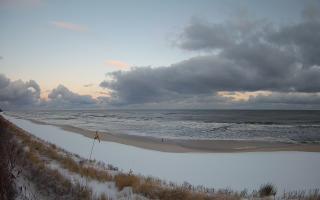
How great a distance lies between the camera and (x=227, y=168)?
14531mm

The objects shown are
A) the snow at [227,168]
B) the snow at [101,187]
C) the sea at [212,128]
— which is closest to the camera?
the snow at [101,187]

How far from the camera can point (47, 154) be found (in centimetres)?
1296

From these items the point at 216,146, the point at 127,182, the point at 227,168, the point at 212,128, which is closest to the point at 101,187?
the point at 127,182

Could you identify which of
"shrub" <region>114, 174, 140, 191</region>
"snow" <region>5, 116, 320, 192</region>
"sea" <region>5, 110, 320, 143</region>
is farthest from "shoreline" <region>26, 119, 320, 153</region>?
"shrub" <region>114, 174, 140, 191</region>

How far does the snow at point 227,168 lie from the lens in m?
11.8

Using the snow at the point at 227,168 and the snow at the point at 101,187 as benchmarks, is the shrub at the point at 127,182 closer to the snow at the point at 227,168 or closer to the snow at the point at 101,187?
the snow at the point at 101,187

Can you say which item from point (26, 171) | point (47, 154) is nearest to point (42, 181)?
point (26, 171)

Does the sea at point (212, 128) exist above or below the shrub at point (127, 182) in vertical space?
below

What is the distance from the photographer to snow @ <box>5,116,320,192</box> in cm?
1176

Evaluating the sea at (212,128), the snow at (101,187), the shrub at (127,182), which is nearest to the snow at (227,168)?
the shrub at (127,182)

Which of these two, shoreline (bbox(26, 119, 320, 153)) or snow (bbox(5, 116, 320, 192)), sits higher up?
snow (bbox(5, 116, 320, 192))

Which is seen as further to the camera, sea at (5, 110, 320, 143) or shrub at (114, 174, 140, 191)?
sea at (5, 110, 320, 143)

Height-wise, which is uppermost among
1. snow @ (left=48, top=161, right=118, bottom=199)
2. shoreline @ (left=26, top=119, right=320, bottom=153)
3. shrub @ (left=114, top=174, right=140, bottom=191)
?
shrub @ (left=114, top=174, right=140, bottom=191)

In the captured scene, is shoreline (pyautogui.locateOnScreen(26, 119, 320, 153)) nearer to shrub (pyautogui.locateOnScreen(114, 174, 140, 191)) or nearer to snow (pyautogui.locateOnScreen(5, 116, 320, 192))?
snow (pyautogui.locateOnScreen(5, 116, 320, 192))
